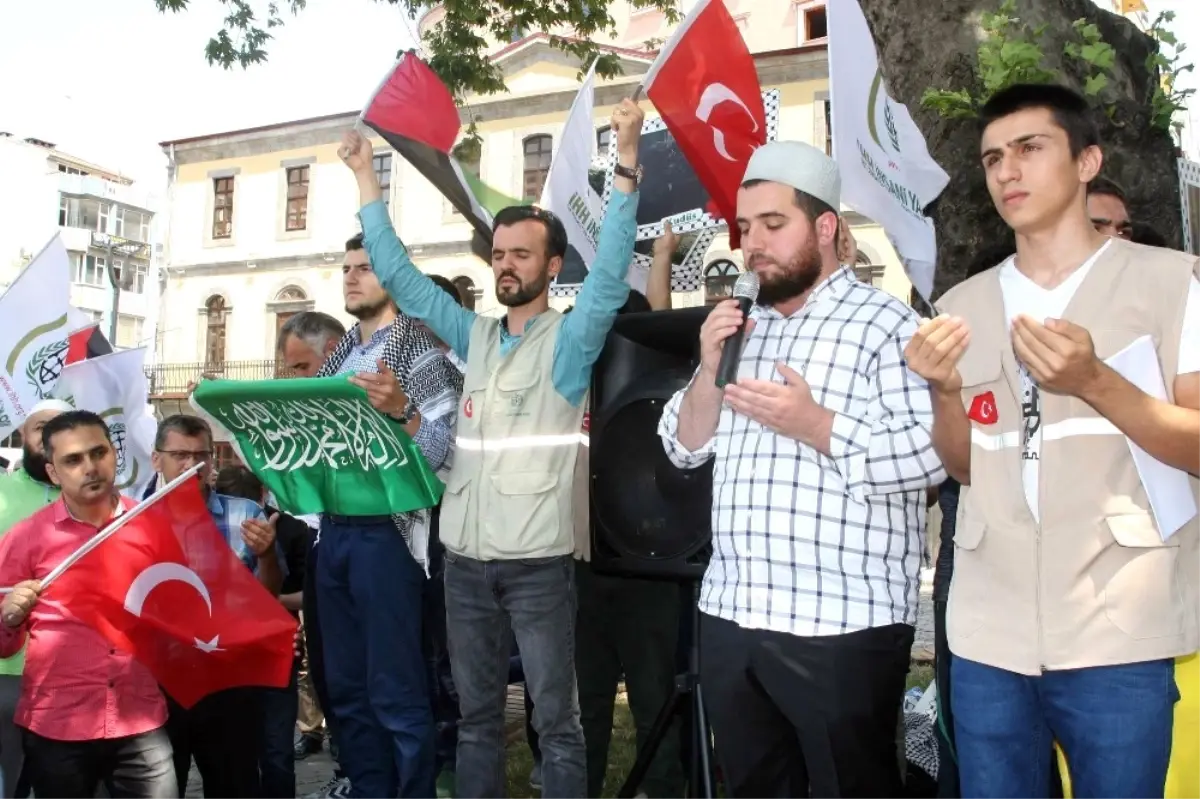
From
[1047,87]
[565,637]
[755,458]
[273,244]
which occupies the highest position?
[273,244]

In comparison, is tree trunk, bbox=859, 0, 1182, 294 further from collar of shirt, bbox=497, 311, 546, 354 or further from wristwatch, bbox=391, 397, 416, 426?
wristwatch, bbox=391, 397, 416, 426

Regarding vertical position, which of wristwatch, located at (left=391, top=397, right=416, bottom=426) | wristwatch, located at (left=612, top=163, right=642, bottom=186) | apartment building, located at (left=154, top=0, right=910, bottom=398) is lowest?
wristwatch, located at (left=391, top=397, right=416, bottom=426)

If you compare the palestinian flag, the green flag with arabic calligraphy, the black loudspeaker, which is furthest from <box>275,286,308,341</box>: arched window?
the black loudspeaker

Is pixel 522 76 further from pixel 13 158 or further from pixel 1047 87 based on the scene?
pixel 13 158

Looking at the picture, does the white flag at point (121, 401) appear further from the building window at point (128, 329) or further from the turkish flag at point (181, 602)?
the building window at point (128, 329)

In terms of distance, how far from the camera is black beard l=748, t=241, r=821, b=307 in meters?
2.78

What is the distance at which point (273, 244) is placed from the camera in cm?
3275

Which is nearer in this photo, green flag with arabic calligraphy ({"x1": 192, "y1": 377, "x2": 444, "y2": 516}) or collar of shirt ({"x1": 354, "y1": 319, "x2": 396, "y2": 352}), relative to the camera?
green flag with arabic calligraphy ({"x1": 192, "y1": 377, "x2": 444, "y2": 516})

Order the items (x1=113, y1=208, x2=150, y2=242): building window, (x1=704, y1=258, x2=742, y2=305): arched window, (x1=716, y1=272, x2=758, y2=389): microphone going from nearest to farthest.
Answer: (x1=716, y1=272, x2=758, y2=389): microphone, (x1=704, y1=258, x2=742, y2=305): arched window, (x1=113, y1=208, x2=150, y2=242): building window

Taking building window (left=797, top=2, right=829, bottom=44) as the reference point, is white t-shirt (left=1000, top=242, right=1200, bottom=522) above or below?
below

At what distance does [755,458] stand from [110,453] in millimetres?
2321

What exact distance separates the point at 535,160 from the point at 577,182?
24792mm

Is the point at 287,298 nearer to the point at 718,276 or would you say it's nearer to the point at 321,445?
the point at 718,276

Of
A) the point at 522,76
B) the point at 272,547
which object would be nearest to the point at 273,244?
the point at 522,76
